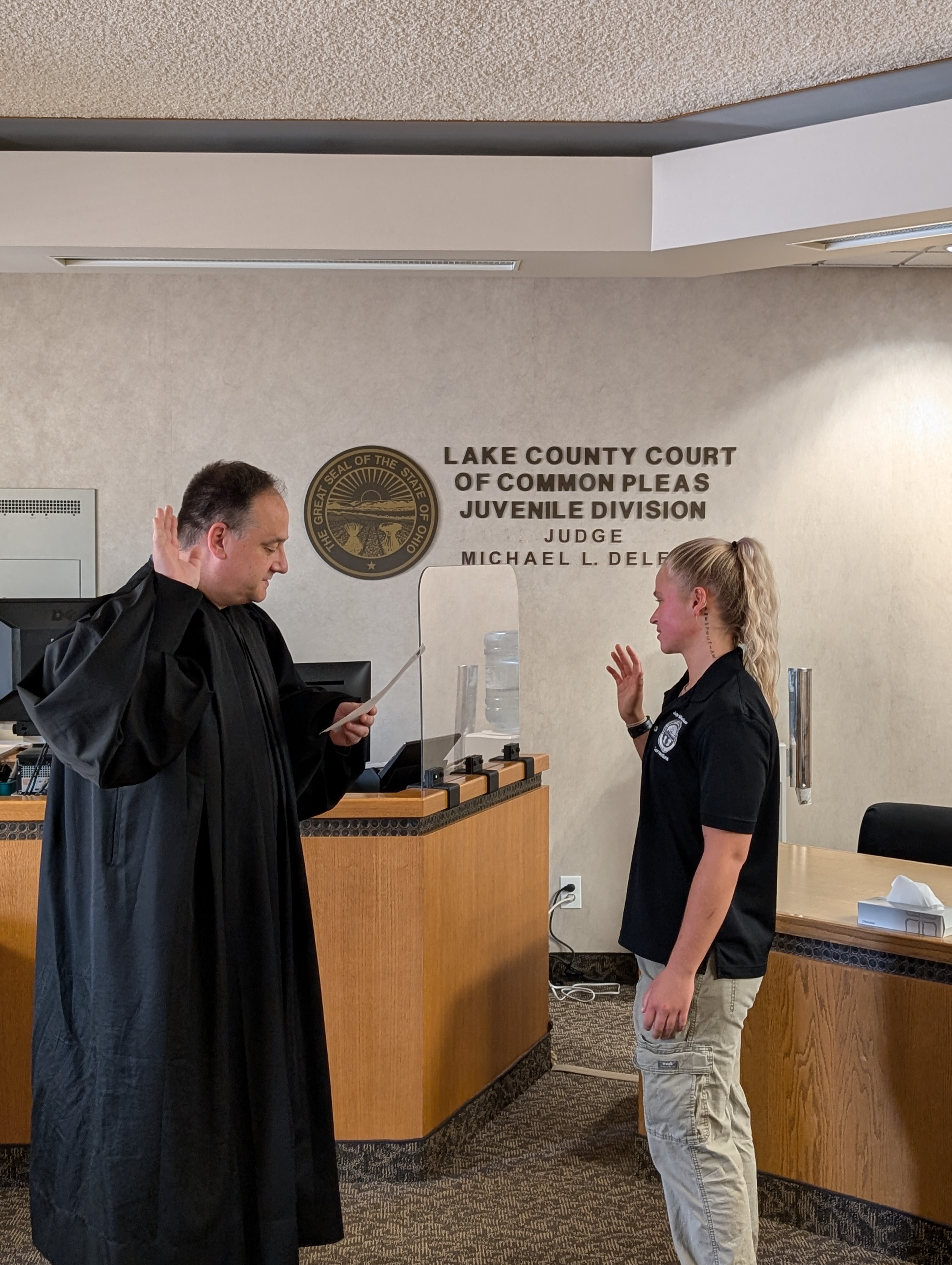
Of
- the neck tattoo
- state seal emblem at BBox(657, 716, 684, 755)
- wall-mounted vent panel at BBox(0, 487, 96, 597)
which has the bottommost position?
state seal emblem at BBox(657, 716, 684, 755)

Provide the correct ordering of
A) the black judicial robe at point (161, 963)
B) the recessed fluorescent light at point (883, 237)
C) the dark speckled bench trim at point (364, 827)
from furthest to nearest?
1. the recessed fluorescent light at point (883, 237)
2. the dark speckled bench trim at point (364, 827)
3. the black judicial robe at point (161, 963)

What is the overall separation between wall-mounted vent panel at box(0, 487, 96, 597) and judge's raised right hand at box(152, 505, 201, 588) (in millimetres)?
3318

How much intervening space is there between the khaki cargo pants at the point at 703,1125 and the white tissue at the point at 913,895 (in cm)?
70

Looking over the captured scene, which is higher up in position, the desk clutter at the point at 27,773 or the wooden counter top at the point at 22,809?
the desk clutter at the point at 27,773

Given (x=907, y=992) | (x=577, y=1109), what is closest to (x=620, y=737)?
(x=577, y=1109)

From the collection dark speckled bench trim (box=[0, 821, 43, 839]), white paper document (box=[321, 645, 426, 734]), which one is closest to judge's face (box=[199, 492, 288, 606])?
white paper document (box=[321, 645, 426, 734])

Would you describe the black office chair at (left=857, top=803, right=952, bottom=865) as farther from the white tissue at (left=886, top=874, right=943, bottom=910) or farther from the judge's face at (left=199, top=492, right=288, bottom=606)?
the judge's face at (left=199, top=492, right=288, bottom=606)

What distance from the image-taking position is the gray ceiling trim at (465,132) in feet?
13.6

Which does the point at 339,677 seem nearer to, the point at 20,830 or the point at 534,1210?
the point at 20,830

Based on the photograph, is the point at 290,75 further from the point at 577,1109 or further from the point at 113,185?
the point at 577,1109

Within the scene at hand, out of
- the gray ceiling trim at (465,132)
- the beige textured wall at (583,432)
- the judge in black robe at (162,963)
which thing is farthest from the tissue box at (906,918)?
the gray ceiling trim at (465,132)

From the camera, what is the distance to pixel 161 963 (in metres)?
2.12

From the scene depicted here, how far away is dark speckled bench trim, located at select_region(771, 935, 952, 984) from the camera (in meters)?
2.81

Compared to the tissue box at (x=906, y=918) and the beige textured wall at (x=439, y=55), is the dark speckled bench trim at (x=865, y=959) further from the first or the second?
the beige textured wall at (x=439, y=55)
